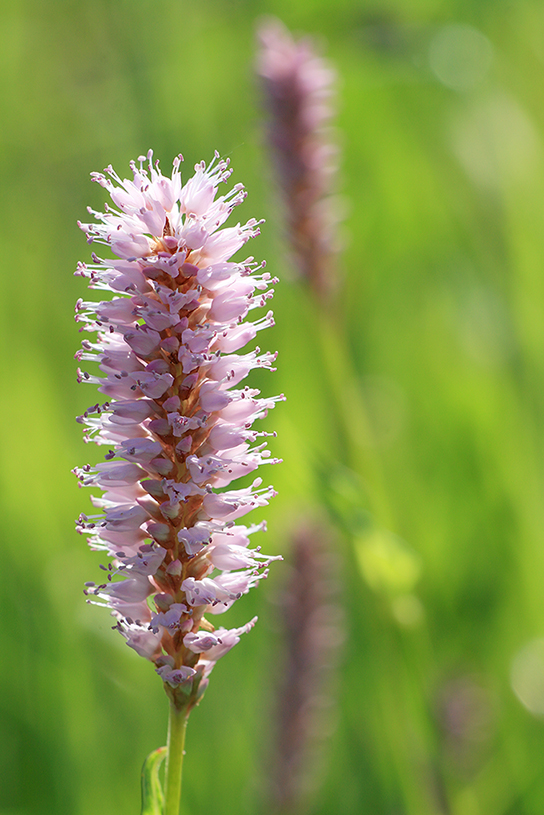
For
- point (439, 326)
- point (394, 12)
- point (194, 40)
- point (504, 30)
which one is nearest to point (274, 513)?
point (439, 326)

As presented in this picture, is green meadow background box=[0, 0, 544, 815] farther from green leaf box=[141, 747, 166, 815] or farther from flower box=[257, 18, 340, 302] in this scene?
green leaf box=[141, 747, 166, 815]

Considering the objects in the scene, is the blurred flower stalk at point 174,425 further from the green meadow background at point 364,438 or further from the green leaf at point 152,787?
the green meadow background at point 364,438

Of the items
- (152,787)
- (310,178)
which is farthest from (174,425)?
(310,178)

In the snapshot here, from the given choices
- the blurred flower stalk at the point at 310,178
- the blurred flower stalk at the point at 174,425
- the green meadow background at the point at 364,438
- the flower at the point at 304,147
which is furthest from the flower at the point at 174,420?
the flower at the point at 304,147

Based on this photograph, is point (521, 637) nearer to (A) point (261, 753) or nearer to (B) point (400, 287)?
(A) point (261, 753)

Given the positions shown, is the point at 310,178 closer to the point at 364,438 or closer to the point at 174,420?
the point at 364,438
